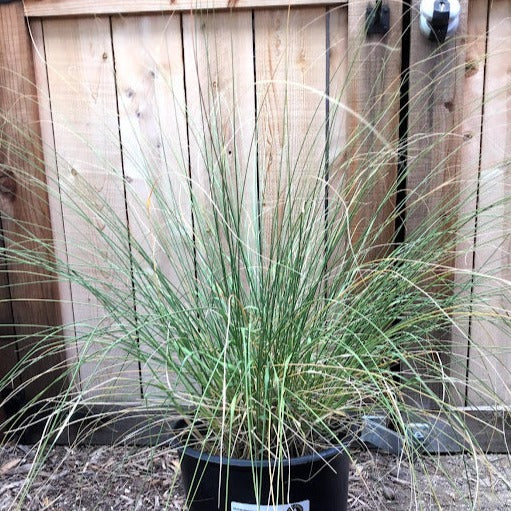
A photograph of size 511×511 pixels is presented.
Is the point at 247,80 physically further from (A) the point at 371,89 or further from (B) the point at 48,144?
(B) the point at 48,144

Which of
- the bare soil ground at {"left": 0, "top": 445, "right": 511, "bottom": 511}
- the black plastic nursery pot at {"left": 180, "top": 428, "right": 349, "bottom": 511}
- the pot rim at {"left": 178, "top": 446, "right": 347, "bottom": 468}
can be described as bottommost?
the bare soil ground at {"left": 0, "top": 445, "right": 511, "bottom": 511}

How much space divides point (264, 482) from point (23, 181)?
941 mm

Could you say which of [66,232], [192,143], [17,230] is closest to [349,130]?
[192,143]

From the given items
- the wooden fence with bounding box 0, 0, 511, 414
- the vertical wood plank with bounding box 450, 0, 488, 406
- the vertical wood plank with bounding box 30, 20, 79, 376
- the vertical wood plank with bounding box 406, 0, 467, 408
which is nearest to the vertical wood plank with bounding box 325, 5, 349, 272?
the wooden fence with bounding box 0, 0, 511, 414

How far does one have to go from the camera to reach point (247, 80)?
1.30 metres

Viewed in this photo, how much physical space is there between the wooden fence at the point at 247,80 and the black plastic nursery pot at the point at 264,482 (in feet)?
1.34

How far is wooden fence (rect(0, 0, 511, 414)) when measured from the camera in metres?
1.24

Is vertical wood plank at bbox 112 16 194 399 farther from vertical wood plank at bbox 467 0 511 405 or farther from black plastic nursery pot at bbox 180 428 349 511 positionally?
vertical wood plank at bbox 467 0 511 405

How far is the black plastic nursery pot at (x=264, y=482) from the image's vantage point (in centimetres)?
84

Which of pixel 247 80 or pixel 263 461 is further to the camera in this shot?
pixel 247 80

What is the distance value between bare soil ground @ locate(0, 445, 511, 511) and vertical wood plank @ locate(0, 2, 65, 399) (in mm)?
217

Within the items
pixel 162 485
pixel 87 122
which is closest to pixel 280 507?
pixel 162 485

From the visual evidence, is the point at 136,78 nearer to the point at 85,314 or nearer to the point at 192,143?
the point at 192,143

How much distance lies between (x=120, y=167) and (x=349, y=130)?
57cm
